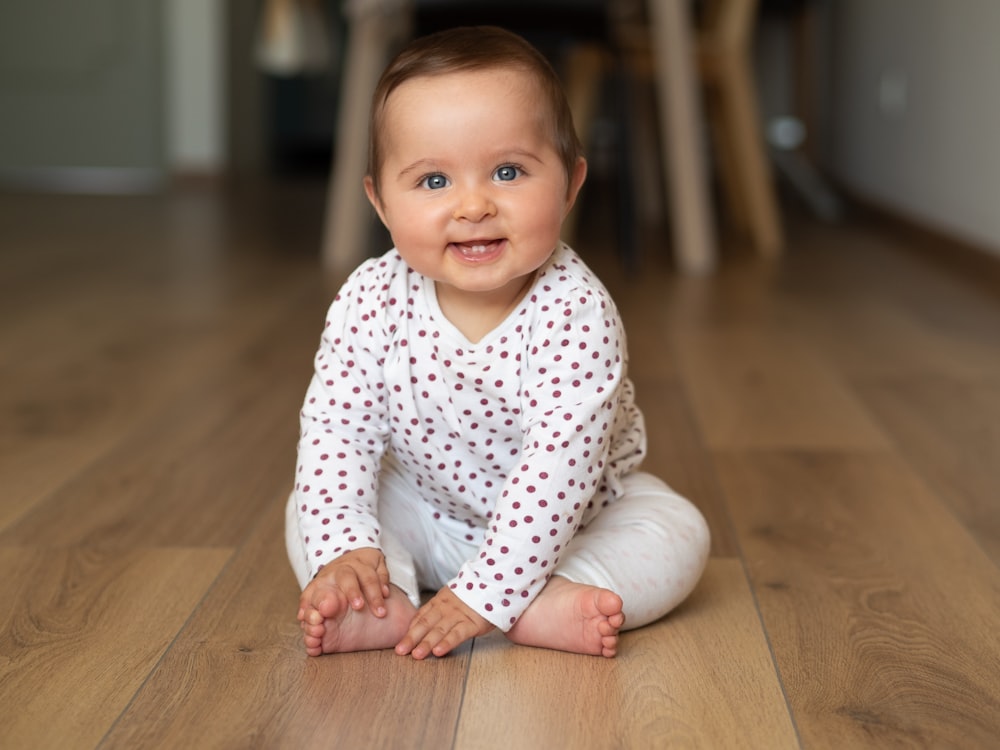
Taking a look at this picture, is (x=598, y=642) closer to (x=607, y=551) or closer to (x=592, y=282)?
(x=607, y=551)

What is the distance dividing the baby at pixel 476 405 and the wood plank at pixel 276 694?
0.8 inches

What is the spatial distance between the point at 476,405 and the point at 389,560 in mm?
122

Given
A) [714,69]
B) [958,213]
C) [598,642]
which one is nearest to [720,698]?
[598,642]

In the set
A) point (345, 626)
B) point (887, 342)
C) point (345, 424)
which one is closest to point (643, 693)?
point (345, 626)

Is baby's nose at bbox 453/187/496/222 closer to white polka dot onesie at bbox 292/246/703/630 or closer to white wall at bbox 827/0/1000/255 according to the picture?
white polka dot onesie at bbox 292/246/703/630

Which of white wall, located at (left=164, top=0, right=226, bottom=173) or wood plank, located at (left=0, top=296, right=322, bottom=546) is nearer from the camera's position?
wood plank, located at (left=0, top=296, right=322, bottom=546)

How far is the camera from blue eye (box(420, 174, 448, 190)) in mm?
847

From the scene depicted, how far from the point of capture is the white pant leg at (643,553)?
0.87m

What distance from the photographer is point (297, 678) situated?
79cm

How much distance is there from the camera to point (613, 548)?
2.95 ft

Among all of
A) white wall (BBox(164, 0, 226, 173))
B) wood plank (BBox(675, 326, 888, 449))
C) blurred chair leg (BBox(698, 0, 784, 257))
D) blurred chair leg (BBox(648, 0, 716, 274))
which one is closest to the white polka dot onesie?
wood plank (BBox(675, 326, 888, 449))

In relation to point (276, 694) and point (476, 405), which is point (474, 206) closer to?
point (476, 405)

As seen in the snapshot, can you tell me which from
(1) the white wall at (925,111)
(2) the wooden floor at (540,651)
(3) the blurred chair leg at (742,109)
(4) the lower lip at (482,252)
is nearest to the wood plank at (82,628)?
(2) the wooden floor at (540,651)

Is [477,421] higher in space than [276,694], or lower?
higher
